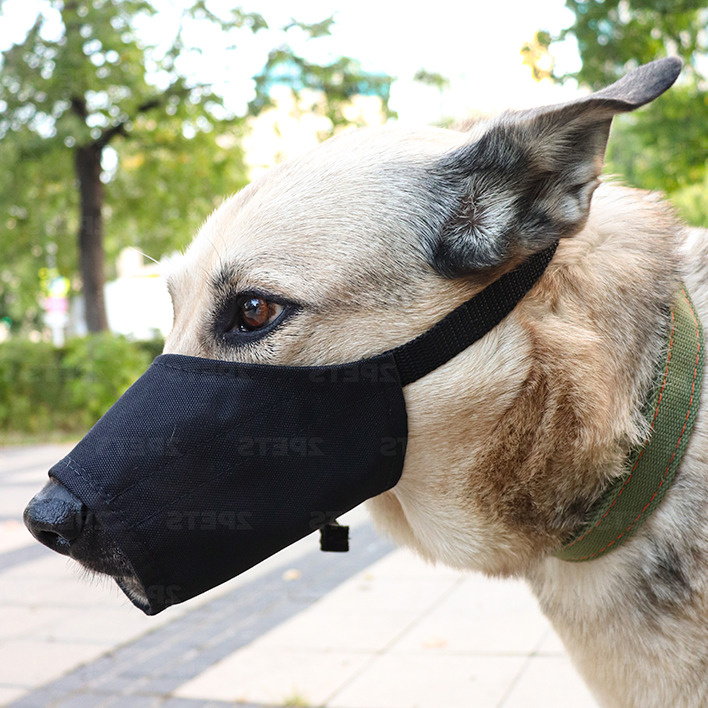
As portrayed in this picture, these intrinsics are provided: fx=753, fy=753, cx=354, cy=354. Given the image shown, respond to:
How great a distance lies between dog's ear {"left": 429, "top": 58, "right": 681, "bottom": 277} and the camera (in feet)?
5.66

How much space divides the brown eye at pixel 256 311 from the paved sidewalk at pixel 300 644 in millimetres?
2485

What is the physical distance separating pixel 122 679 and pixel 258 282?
3.18m

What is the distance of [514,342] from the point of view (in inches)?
72.6

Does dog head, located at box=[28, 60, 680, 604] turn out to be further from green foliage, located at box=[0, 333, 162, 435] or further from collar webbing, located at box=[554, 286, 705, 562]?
green foliage, located at box=[0, 333, 162, 435]

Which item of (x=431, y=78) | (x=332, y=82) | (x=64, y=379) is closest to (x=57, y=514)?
(x=332, y=82)

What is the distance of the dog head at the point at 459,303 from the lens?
70.9 inches

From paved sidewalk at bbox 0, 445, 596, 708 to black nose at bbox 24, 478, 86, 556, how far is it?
7.77 ft

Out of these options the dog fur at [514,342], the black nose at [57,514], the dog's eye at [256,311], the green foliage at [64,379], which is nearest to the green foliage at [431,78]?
the green foliage at [64,379]

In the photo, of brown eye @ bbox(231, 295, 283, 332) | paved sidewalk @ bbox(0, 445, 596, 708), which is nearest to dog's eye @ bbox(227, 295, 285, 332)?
brown eye @ bbox(231, 295, 283, 332)

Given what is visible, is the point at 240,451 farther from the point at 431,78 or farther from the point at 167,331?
the point at 431,78

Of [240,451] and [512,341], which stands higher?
[512,341]

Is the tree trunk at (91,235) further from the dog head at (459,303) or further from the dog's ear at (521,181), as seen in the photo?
the dog's ear at (521,181)

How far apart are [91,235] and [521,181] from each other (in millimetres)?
13480

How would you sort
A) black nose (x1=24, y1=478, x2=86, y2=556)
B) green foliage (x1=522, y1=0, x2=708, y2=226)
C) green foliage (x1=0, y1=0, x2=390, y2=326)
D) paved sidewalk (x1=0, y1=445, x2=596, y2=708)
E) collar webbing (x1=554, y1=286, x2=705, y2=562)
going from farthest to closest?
1. green foliage (x1=0, y1=0, x2=390, y2=326)
2. green foliage (x1=522, y1=0, x2=708, y2=226)
3. paved sidewalk (x1=0, y1=445, x2=596, y2=708)
4. collar webbing (x1=554, y1=286, x2=705, y2=562)
5. black nose (x1=24, y1=478, x2=86, y2=556)
